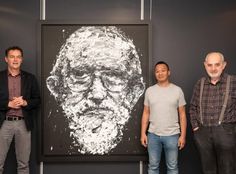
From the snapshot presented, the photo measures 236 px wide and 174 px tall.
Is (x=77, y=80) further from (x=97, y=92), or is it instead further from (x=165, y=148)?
(x=165, y=148)

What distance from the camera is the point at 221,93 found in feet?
9.20

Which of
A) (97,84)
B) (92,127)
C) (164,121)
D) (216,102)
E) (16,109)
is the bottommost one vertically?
(92,127)

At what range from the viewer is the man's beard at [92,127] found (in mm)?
3389

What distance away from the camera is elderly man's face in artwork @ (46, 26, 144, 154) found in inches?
133

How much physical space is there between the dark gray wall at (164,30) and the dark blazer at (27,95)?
1.02 ft

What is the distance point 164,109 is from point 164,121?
0.40 feet

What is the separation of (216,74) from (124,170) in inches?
59.4

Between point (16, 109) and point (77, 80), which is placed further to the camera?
point (77, 80)

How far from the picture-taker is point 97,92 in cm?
340

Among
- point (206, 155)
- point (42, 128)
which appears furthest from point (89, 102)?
point (206, 155)

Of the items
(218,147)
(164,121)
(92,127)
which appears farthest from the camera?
(92,127)

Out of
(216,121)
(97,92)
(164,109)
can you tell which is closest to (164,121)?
(164,109)

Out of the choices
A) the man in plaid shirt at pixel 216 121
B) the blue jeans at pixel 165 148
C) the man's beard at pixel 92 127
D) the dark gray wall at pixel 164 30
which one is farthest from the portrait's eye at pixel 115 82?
the man in plaid shirt at pixel 216 121

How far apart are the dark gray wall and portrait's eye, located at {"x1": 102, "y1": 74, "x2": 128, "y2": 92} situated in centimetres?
48
